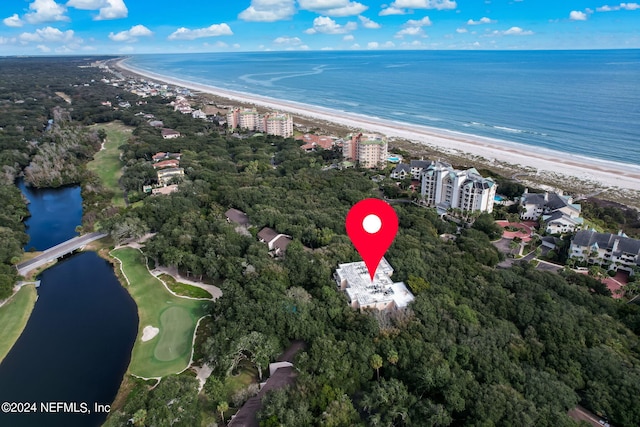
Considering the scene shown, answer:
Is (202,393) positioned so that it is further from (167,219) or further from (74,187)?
(74,187)

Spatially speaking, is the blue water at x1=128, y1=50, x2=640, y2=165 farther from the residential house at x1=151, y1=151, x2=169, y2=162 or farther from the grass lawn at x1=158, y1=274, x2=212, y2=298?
the grass lawn at x1=158, y1=274, x2=212, y2=298

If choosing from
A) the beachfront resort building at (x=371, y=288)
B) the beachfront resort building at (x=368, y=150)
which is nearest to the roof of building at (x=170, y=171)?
the beachfront resort building at (x=368, y=150)

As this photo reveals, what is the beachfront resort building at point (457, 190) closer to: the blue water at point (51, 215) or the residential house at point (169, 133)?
the blue water at point (51, 215)

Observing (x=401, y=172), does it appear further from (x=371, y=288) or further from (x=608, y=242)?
(x=371, y=288)

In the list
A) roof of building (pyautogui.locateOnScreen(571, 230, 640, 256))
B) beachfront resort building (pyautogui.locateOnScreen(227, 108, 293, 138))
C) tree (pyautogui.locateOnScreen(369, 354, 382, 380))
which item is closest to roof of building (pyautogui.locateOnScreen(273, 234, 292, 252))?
tree (pyautogui.locateOnScreen(369, 354, 382, 380))

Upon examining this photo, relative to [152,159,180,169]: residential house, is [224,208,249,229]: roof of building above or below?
below

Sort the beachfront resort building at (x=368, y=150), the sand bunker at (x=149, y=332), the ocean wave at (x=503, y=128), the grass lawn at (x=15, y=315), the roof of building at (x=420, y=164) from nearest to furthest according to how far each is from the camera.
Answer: the sand bunker at (x=149, y=332) → the grass lawn at (x=15, y=315) → the roof of building at (x=420, y=164) → the beachfront resort building at (x=368, y=150) → the ocean wave at (x=503, y=128)
